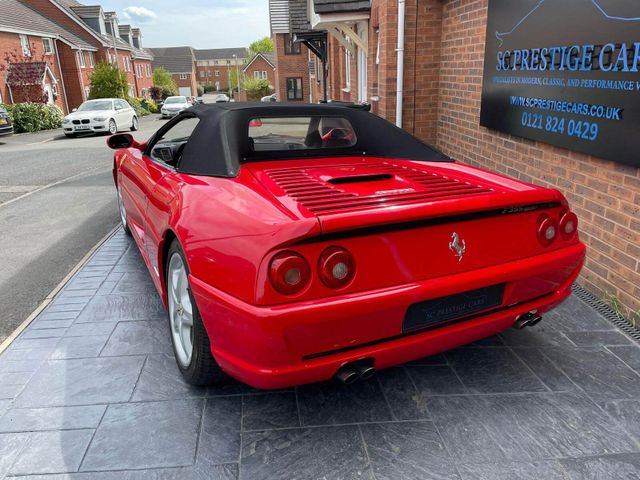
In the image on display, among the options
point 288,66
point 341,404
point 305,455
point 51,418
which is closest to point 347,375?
point 305,455

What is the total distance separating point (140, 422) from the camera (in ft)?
8.21

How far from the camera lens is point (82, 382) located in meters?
2.86

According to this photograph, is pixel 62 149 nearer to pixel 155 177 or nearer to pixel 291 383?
pixel 155 177

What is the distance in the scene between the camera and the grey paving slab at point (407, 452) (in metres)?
2.14

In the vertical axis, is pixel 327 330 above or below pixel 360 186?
below

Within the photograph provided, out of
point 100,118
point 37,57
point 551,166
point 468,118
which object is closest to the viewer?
point 551,166

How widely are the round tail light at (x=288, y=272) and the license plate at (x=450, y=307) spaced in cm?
50

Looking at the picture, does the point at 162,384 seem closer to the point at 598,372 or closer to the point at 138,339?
the point at 138,339

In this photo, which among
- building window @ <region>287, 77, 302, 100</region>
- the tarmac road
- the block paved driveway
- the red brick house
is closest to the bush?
building window @ <region>287, 77, 302, 100</region>

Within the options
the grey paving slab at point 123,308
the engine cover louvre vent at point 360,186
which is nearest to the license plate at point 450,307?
the engine cover louvre vent at point 360,186

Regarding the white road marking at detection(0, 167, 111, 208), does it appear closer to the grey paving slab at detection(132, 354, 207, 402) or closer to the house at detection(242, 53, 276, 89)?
the grey paving slab at detection(132, 354, 207, 402)

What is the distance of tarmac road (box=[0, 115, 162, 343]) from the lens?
4430 millimetres

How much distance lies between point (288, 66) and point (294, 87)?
1.82 m

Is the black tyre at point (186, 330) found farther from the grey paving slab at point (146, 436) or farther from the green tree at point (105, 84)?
the green tree at point (105, 84)
